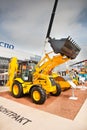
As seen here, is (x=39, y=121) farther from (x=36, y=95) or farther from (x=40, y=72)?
(x=40, y=72)

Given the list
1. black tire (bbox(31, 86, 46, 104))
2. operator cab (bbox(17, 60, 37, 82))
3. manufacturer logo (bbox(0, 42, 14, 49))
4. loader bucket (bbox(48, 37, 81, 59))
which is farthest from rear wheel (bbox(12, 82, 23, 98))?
manufacturer logo (bbox(0, 42, 14, 49))

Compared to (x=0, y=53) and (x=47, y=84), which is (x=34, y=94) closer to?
(x=47, y=84)

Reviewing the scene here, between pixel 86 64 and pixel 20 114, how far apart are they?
2015 centimetres

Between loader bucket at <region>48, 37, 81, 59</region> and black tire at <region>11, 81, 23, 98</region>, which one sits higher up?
loader bucket at <region>48, 37, 81, 59</region>

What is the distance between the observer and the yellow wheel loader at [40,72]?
211 inches

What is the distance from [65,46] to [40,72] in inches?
67.6

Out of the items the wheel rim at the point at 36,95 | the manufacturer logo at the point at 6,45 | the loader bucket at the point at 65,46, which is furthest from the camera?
the manufacturer logo at the point at 6,45

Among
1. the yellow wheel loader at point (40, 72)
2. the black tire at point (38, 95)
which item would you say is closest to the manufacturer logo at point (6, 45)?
the yellow wheel loader at point (40, 72)

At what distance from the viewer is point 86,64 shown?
22.6 m

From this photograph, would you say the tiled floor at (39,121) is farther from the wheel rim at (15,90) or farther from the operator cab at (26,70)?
the operator cab at (26,70)

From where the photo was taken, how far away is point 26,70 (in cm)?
637

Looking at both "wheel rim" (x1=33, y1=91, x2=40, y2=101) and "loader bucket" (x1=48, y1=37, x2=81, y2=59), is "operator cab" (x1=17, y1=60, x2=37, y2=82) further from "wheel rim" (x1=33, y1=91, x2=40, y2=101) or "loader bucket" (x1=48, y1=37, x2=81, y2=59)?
"loader bucket" (x1=48, y1=37, x2=81, y2=59)

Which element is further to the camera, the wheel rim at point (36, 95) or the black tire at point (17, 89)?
the black tire at point (17, 89)

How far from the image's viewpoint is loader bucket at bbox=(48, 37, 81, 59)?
17.6ft
